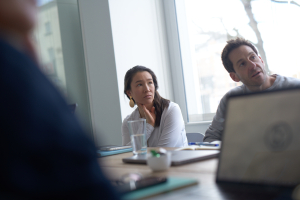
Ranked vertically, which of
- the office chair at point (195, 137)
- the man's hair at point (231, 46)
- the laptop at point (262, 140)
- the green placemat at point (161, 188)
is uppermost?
the man's hair at point (231, 46)

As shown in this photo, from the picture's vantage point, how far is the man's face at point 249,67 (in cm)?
219

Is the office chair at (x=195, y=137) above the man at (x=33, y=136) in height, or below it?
below

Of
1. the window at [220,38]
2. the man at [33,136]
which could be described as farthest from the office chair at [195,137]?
the man at [33,136]

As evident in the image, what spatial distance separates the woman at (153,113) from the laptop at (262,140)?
1518 mm

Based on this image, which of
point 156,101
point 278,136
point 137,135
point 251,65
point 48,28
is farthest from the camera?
Answer: point 48,28

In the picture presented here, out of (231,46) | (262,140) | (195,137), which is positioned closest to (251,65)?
(231,46)

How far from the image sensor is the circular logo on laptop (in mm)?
594

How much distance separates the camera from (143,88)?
2555 mm

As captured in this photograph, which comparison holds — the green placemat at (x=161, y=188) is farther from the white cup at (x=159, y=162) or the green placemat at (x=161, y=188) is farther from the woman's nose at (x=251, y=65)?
the woman's nose at (x=251, y=65)

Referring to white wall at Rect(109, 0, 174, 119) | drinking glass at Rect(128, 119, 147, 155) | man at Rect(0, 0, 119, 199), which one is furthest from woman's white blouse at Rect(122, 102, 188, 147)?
man at Rect(0, 0, 119, 199)

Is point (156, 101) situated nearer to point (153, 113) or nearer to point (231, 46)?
point (153, 113)

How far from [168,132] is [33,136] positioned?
2.02m

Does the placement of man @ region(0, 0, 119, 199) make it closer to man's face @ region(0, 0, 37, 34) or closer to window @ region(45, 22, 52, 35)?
man's face @ region(0, 0, 37, 34)

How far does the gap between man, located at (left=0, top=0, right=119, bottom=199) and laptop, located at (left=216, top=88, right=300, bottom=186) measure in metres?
0.41
